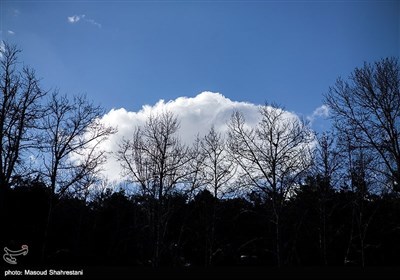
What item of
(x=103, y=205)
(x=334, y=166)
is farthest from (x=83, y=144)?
(x=103, y=205)

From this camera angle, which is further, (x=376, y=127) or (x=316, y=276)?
(x=376, y=127)

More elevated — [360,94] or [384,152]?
[360,94]

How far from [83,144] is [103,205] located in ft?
82.3

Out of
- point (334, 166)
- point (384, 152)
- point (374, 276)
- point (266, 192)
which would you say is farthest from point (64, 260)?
point (374, 276)

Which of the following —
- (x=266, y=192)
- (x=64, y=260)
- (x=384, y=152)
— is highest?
(x=384, y=152)

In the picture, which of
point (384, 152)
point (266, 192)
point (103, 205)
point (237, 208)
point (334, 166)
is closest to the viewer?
point (384, 152)

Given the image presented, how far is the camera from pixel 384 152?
59.6 ft

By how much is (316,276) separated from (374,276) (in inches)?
49.2

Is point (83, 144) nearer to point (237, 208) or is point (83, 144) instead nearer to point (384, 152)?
point (384, 152)

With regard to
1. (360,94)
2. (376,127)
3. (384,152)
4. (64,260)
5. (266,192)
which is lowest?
(64,260)

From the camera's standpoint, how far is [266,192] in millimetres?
22859

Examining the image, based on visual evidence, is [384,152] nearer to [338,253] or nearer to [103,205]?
[338,253]

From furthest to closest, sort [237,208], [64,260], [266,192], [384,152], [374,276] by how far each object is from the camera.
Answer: [237,208] → [64,260] → [266,192] → [384,152] → [374,276]

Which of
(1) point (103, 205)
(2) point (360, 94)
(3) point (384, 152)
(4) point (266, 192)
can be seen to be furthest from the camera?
(1) point (103, 205)
